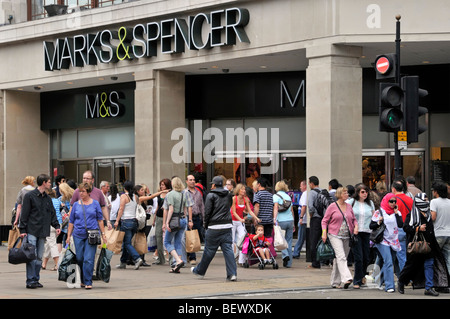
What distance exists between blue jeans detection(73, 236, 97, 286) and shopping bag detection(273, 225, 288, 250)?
202 inches

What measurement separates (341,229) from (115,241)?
Result: 4725mm

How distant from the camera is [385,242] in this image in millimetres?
15484

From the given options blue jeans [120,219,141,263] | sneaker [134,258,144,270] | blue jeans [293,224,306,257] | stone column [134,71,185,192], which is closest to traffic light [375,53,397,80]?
blue jeans [293,224,306,257]

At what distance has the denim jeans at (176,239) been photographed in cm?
1873

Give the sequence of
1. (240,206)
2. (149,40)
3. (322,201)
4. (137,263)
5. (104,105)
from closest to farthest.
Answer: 1. (137,263)
2. (322,201)
3. (240,206)
4. (149,40)
5. (104,105)

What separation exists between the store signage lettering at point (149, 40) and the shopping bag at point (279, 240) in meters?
6.38

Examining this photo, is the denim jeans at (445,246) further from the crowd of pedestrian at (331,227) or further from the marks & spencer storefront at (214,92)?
the marks & spencer storefront at (214,92)

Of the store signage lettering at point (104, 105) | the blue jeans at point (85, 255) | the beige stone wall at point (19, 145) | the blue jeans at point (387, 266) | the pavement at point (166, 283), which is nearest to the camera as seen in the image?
the pavement at point (166, 283)

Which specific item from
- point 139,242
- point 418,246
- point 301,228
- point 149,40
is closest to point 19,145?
point 149,40

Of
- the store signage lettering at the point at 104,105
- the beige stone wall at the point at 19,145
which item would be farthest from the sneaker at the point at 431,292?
the beige stone wall at the point at 19,145

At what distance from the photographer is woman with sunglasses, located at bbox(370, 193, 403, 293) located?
A: 15.4m

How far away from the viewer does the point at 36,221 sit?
1571 centimetres

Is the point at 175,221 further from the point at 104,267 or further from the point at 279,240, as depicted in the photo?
the point at 104,267

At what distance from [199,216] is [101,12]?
28.7ft
